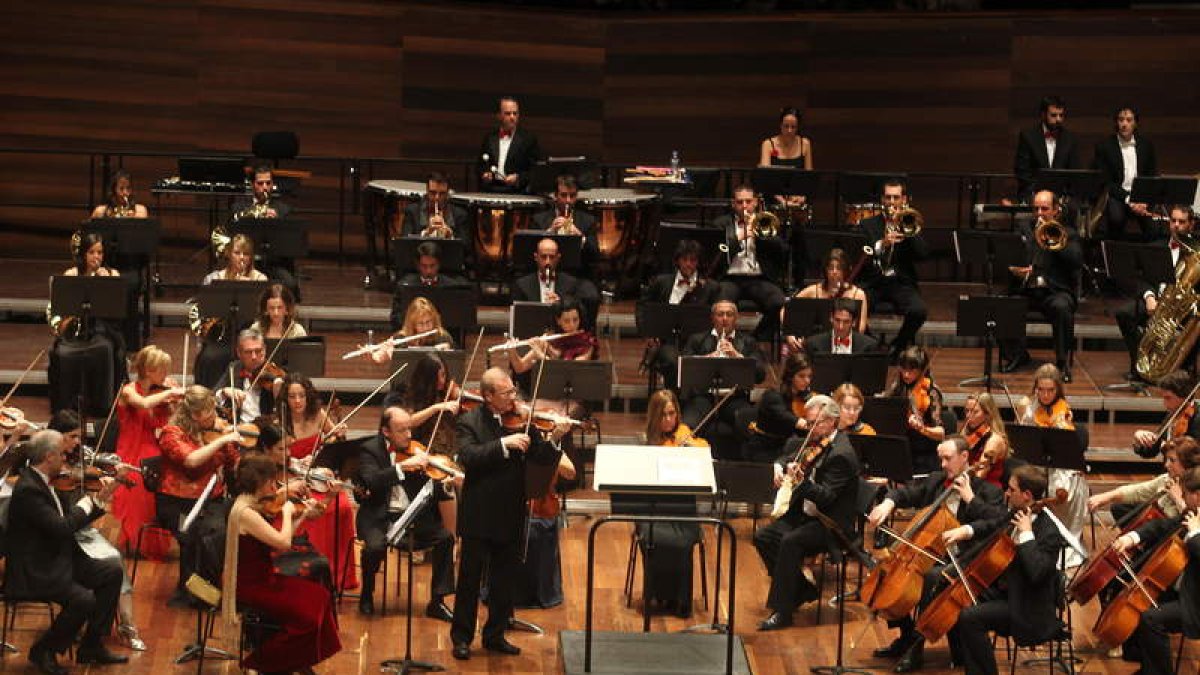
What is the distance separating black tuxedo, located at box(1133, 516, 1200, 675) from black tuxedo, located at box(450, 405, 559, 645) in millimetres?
2631

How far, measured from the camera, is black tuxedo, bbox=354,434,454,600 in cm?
937

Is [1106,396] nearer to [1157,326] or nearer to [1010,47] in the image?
[1157,326]

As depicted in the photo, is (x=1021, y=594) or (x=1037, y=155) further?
(x=1037, y=155)

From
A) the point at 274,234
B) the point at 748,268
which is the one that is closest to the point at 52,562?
the point at 274,234

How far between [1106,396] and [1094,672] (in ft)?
11.5

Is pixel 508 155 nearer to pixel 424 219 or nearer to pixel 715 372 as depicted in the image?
pixel 424 219

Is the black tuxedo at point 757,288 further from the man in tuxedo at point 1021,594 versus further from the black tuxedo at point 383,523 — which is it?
the man in tuxedo at point 1021,594

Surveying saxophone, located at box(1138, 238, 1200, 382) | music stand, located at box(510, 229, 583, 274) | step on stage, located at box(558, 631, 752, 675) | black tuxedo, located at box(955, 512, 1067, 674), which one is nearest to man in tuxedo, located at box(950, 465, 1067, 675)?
black tuxedo, located at box(955, 512, 1067, 674)

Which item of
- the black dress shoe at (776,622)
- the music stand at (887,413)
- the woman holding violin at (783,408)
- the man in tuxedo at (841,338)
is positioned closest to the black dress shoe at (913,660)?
the black dress shoe at (776,622)

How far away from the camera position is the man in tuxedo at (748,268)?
12672mm

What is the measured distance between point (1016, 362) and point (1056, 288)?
0.54m

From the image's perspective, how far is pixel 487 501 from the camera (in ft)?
28.7

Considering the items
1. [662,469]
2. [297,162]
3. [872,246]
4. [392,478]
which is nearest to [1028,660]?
[662,469]

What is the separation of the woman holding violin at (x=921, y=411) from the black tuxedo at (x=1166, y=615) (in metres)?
2.08
